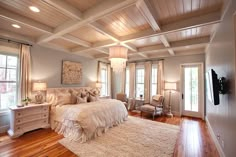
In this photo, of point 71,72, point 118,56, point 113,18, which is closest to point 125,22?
point 113,18

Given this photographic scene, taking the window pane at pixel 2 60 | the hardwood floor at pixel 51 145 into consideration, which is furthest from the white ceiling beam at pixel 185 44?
the window pane at pixel 2 60

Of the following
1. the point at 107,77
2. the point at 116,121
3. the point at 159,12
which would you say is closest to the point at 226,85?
the point at 159,12

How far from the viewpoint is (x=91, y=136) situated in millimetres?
3062

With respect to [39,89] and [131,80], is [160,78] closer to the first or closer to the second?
[131,80]

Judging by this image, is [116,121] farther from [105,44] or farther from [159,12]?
[159,12]

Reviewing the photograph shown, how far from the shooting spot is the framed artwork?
4.74 meters

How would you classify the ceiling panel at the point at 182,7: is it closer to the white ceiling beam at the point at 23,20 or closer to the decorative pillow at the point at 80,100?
the white ceiling beam at the point at 23,20

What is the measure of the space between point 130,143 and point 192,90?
3808mm

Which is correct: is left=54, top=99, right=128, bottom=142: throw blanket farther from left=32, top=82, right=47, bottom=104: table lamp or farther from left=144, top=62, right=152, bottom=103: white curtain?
left=144, top=62, right=152, bottom=103: white curtain

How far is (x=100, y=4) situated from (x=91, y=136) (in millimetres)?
2929

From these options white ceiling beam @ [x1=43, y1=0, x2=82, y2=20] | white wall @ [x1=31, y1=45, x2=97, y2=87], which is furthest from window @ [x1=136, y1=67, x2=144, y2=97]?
white ceiling beam @ [x1=43, y1=0, x2=82, y2=20]

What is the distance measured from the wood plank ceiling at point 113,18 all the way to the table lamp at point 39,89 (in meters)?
1.33

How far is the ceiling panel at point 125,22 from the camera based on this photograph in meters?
2.36

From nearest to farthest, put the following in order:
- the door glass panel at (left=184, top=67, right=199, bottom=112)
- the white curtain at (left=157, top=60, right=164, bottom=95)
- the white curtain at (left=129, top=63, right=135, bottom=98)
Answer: the door glass panel at (left=184, top=67, right=199, bottom=112) → the white curtain at (left=157, top=60, right=164, bottom=95) → the white curtain at (left=129, top=63, right=135, bottom=98)
